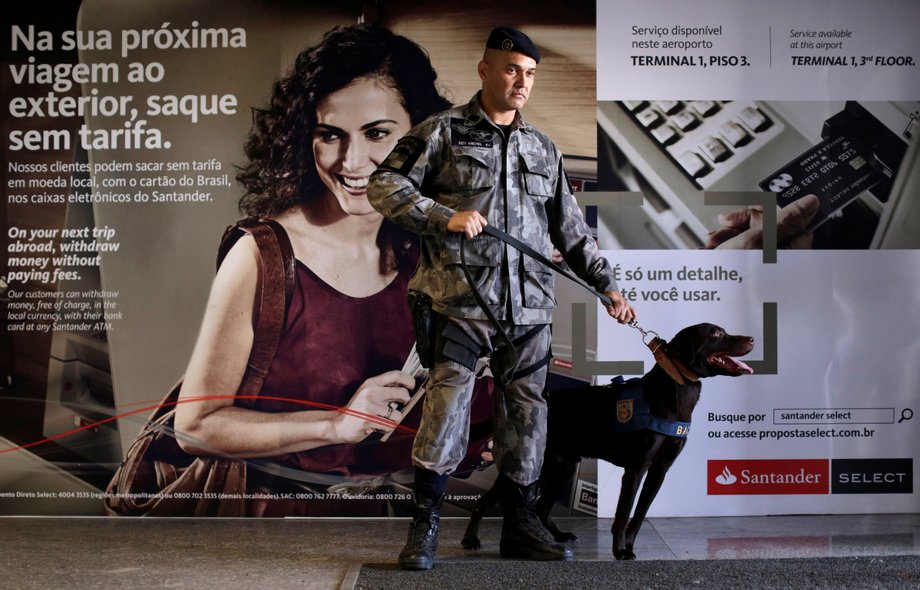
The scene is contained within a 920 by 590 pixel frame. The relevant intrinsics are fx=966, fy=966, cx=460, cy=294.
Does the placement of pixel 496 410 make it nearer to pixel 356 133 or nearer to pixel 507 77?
pixel 507 77

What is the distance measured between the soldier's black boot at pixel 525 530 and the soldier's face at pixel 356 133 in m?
1.37

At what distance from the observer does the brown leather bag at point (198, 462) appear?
3863mm

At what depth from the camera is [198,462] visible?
3.86 m

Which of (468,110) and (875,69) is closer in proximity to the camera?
(468,110)

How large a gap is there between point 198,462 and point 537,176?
185cm

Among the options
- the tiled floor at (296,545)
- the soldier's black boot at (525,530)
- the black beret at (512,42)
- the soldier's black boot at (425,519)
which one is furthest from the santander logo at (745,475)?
the black beret at (512,42)

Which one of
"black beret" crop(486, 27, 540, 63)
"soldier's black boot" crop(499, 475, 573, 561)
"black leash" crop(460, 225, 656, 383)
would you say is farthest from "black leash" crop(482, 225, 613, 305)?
"soldier's black boot" crop(499, 475, 573, 561)

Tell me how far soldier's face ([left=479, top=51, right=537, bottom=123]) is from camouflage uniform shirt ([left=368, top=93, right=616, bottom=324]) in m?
0.07

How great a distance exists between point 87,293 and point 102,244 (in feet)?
0.68

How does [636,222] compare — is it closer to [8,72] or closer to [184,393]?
[184,393]

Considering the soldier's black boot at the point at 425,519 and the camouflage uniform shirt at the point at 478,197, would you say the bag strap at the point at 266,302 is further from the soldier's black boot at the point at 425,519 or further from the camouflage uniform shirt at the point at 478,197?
the soldier's black boot at the point at 425,519

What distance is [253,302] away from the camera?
3.87 metres

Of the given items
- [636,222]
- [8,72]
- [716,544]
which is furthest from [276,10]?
[716,544]

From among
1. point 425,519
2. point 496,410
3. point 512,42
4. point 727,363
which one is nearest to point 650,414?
point 727,363
